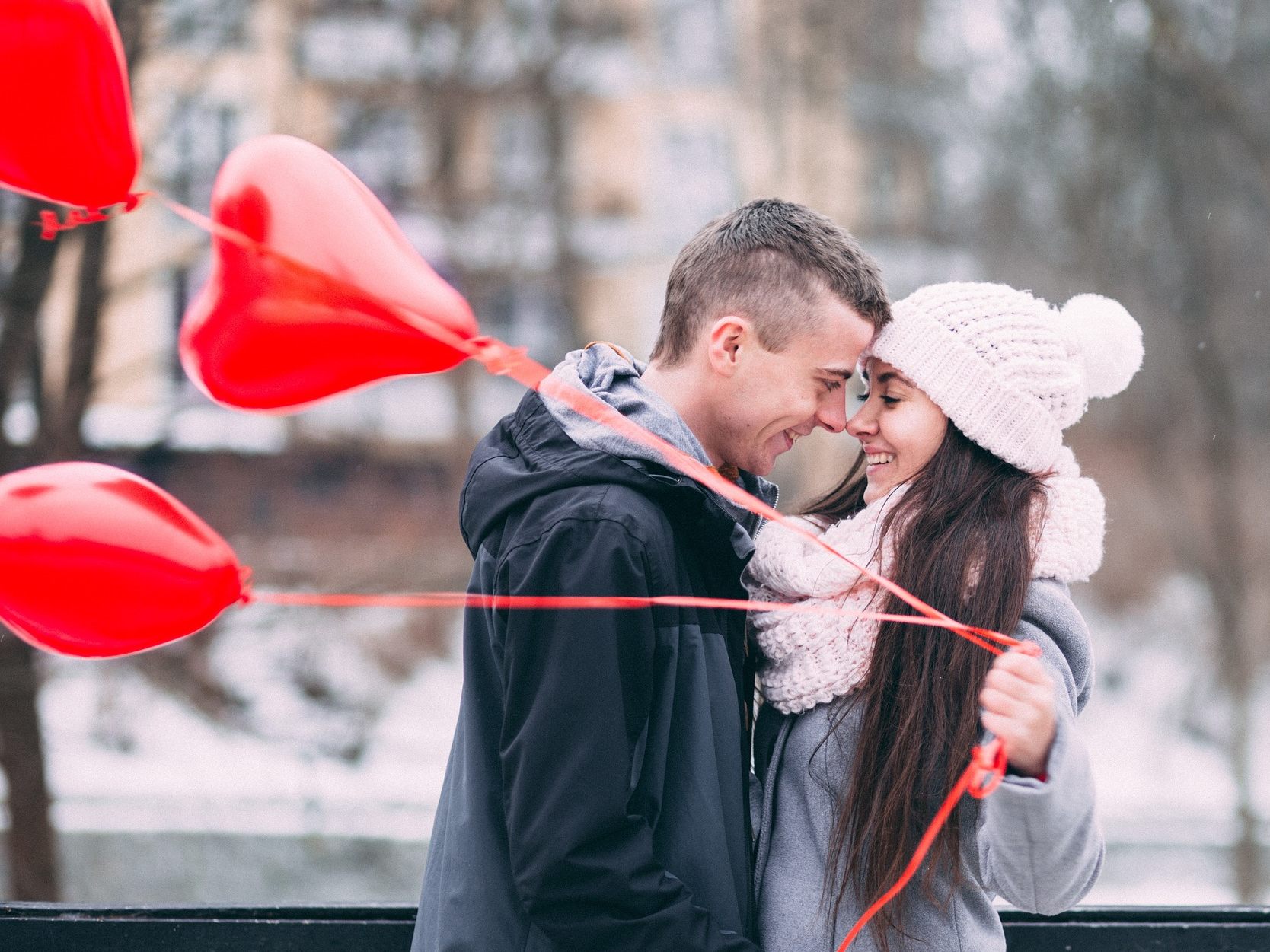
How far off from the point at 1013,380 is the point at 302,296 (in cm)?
97

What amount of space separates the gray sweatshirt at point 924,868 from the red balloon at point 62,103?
1204mm

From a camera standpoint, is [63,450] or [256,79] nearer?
[63,450]

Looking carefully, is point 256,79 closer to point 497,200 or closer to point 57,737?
point 497,200

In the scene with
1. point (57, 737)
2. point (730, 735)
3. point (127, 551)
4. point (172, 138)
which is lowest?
point (57, 737)

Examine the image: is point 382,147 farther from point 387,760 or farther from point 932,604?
point 932,604

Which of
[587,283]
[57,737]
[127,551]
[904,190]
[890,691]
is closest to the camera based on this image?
[127,551]

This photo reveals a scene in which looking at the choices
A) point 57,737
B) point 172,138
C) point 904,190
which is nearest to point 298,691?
point 57,737

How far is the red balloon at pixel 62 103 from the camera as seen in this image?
4.65 feet

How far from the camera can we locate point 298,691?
15.7ft

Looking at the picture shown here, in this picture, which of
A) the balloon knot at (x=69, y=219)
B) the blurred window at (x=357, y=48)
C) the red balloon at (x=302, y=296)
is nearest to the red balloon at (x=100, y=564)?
the red balloon at (x=302, y=296)

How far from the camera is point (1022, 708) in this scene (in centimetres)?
132

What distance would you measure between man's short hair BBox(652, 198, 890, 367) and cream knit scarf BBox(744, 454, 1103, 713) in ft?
0.99

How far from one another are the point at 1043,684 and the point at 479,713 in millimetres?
709

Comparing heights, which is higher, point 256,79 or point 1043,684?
point 256,79
